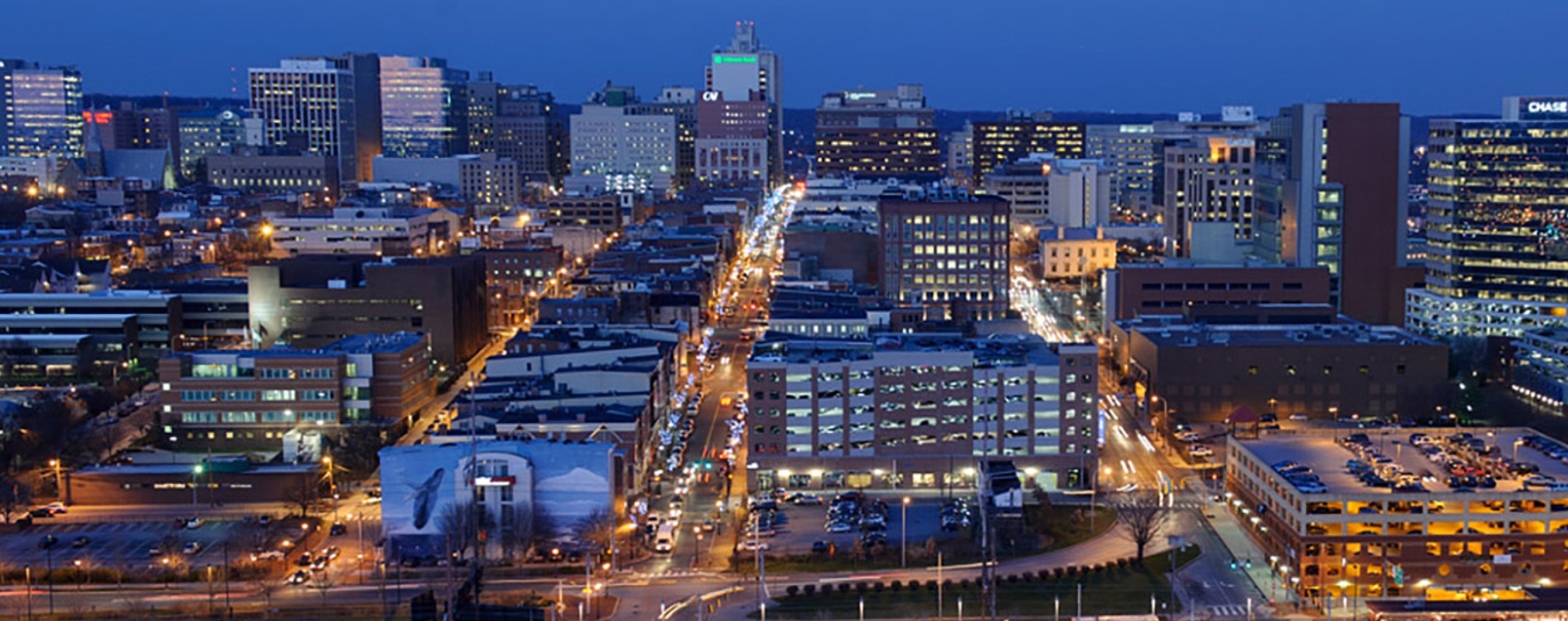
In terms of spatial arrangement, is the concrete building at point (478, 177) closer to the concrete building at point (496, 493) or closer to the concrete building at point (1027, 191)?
the concrete building at point (1027, 191)

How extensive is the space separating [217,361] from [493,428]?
823 centimetres

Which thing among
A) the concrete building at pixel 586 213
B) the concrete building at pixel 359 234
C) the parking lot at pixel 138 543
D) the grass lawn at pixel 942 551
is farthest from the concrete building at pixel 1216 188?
the parking lot at pixel 138 543

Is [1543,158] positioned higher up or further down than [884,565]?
higher up

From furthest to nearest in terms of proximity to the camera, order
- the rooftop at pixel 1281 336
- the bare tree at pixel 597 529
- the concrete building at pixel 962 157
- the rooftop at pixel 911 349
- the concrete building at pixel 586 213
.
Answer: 1. the concrete building at pixel 962 157
2. the concrete building at pixel 586 213
3. the rooftop at pixel 1281 336
4. the rooftop at pixel 911 349
5. the bare tree at pixel 597 529

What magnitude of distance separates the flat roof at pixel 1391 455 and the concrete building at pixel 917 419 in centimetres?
351

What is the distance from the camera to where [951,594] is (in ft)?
87.2

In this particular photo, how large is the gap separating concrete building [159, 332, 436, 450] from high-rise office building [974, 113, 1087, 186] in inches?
3391

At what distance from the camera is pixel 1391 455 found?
101 ft

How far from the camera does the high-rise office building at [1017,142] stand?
122188 mm

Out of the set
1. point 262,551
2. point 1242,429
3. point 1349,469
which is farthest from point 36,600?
point 1242,429

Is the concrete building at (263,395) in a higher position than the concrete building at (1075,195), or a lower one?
lower

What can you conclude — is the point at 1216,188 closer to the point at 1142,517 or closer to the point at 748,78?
the point at 1142,517

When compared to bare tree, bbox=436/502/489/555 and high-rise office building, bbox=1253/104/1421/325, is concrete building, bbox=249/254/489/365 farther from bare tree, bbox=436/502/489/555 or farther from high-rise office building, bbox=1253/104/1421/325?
high-rise office building, bbox=1253/104/1421/325

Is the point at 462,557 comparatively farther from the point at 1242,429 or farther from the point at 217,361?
the point at 1242,429
